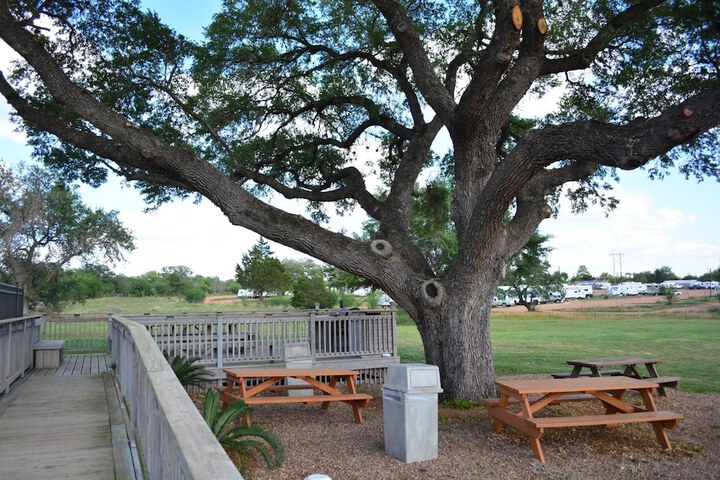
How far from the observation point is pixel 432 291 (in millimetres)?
9672

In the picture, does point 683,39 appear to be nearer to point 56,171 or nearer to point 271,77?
point 271,77

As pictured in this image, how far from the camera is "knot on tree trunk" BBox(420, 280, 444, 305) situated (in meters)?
9.57

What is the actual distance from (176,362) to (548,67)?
864 centimetres

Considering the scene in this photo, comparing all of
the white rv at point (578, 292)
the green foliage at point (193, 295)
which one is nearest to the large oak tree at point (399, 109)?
the green foliage at point (193, 295)

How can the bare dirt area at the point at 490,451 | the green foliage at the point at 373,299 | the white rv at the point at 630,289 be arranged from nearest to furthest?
the bare dirt area at the point at 490,451 < the green foliage at the point at 373,299 < the white rv at the point at 630,289

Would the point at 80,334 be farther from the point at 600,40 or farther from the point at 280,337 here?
the point at 600,40

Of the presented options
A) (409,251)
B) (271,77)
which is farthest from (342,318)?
(271,77)

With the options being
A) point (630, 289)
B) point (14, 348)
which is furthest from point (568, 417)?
point (630, 289)

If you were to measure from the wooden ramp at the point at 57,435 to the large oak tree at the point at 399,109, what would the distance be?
365 centimetres

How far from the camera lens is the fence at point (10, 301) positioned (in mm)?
10290

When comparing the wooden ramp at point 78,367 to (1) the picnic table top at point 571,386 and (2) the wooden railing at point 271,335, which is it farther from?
(1) the picnic table top at point 571,386

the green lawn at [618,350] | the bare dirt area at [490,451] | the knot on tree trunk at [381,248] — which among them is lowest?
the green lawn at [618,350]

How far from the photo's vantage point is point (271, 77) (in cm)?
1333

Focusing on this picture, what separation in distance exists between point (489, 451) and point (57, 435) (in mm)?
4645
